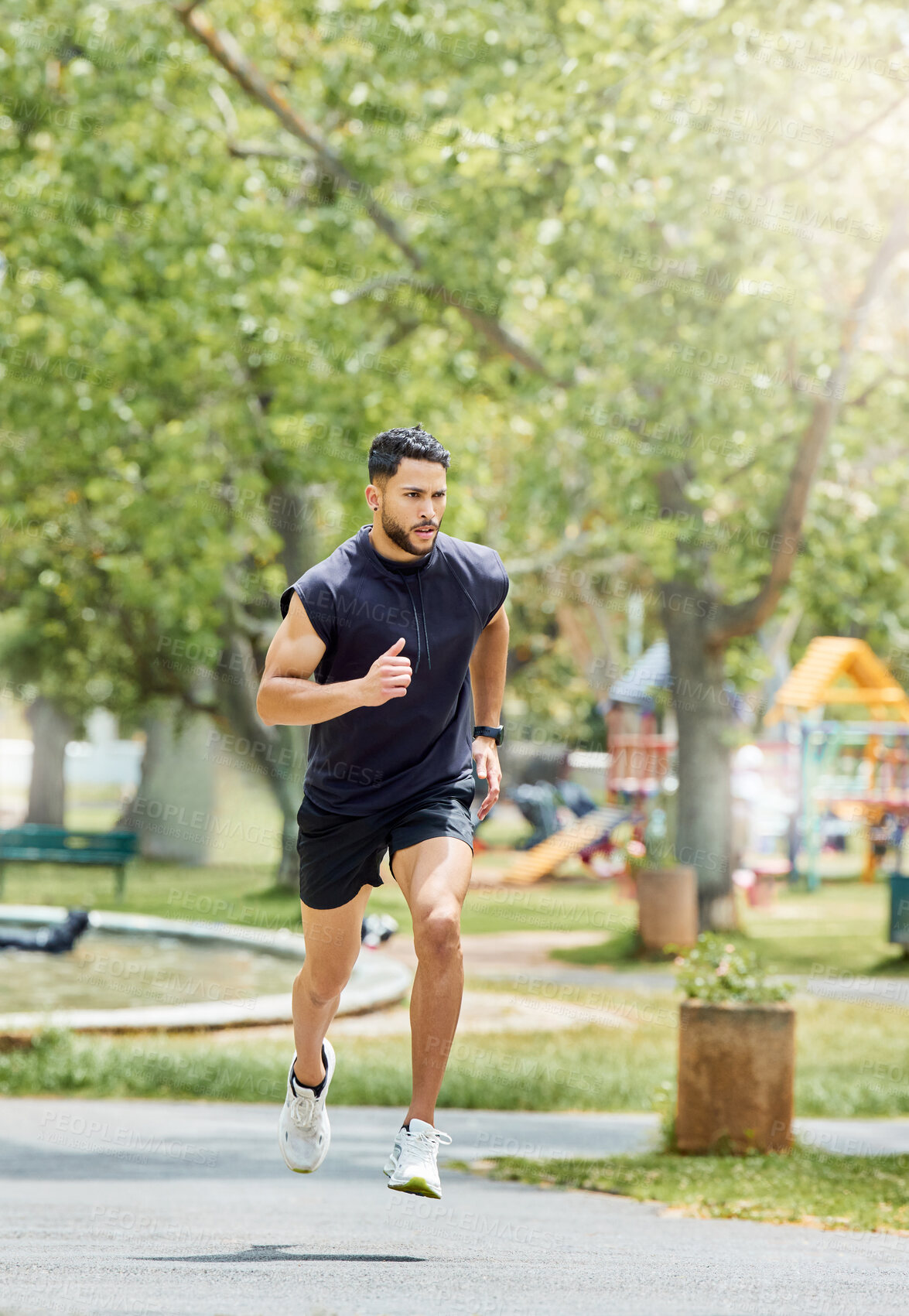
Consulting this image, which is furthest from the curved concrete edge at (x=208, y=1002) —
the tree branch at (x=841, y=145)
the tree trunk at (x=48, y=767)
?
the tree trunk at (x=48, y=767)

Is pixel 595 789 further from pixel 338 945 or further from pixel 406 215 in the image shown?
pixel 338 945

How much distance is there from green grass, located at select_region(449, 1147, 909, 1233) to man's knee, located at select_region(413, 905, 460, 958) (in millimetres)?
2173

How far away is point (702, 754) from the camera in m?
18.2

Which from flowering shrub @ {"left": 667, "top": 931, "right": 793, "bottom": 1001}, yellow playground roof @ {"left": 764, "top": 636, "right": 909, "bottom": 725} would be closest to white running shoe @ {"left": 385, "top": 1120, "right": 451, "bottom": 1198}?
flowering shrub @ {"left": 667, "top": 931, "right": 793, "bottom": 1001}

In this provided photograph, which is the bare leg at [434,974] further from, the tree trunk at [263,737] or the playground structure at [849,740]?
the playground structure at [849,740]

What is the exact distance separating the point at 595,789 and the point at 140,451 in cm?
3904

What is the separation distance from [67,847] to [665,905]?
8.46m

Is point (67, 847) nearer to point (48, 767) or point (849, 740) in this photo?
point (849, 740)

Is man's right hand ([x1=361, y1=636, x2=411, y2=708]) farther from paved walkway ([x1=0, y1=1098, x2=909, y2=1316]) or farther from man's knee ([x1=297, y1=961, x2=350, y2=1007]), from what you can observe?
paved walkway ([x1=0, y1=1098, x2=909, y2=1316])

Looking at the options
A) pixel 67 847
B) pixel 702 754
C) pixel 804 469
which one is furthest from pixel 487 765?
pixel 67 847

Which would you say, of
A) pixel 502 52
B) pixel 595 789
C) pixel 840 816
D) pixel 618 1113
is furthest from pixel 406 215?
pixel 595 789

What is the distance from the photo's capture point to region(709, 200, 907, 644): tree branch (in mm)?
14289

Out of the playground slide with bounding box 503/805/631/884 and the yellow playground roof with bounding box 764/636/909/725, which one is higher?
the yellow playground roof with bounding box 764/636/909/725

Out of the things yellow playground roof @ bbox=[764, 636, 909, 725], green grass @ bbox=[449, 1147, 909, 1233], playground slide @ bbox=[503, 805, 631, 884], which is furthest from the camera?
playground slide @ bbox=[503, 805, 631, 884]
